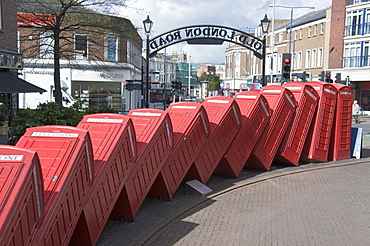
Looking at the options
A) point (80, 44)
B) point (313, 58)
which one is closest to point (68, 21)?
point (80, 44)

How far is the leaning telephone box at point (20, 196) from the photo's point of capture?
4516 mm

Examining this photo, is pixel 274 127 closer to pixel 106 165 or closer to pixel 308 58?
pixel 106 165

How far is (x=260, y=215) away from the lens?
8.53m

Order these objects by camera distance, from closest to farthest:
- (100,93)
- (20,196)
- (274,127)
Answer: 1. (20,196)
2. (274,127)
3. (100,93)

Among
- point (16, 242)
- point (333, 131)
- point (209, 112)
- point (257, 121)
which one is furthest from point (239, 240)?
point (333, 131)

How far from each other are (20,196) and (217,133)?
6.71 m

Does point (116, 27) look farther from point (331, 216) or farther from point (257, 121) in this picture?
point (331, 216)

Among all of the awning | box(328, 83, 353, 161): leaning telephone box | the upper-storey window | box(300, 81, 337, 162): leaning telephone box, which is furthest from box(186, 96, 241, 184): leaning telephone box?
the upper-storey window

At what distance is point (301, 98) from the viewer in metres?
13.6

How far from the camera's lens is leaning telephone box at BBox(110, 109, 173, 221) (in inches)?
310

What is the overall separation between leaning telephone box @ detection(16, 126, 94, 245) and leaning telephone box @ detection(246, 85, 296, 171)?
6.86 meters

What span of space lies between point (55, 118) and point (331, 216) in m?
8.22

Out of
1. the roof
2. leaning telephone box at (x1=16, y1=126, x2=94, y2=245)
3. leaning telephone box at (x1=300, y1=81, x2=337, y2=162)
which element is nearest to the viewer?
leaning telephone box at (x1=16, y1=126, x2=94, y2=245)

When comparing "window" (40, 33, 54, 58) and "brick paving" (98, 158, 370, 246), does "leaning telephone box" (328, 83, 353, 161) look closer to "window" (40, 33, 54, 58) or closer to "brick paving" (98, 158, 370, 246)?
"brick paving" (98, 158, 370, 246)
